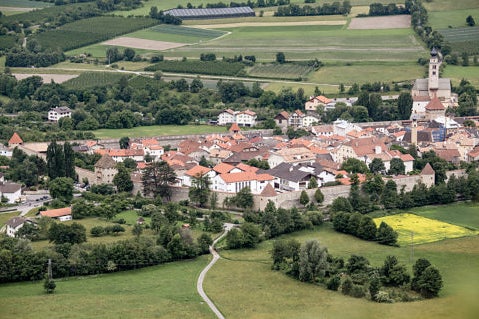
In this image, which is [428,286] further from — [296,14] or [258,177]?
[296,14]

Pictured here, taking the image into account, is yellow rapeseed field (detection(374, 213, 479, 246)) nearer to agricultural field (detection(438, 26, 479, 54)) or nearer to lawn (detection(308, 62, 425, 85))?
lawn (detection(308, 62, 425, 85))

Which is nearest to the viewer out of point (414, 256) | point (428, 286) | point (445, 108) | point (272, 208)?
point (428, 286)

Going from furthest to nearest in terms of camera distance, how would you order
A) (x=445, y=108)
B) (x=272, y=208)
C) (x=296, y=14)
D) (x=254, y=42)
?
(x=296, y=14) < (x=254, y=42) < (x=445, y=108) < (x=272, y=208)

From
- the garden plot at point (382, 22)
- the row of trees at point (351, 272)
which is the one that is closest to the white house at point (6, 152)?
the row of trees at point (351, 272)

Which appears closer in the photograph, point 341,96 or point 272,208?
point 272,208

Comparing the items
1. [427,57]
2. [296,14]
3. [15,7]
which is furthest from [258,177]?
[15,7]

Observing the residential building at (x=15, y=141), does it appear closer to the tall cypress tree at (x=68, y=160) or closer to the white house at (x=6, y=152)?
the white house at (x=6, y=152)
